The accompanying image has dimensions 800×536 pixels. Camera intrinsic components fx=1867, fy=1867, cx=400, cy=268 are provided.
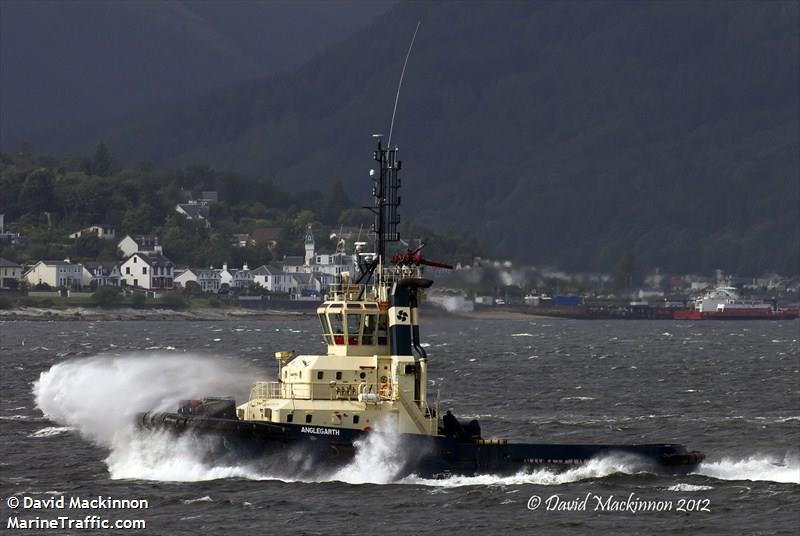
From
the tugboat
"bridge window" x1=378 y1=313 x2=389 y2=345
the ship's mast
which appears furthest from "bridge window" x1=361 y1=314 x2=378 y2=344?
the ship's mast

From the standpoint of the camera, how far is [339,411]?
52.9m

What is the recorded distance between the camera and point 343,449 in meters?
52.4

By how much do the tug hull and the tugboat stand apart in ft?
0.09

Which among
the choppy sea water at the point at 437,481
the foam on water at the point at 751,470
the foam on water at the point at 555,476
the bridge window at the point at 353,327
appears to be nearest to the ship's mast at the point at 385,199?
the bridge window at the point at 353,327

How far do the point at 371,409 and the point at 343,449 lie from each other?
1.44 meters

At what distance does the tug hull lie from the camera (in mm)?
52188

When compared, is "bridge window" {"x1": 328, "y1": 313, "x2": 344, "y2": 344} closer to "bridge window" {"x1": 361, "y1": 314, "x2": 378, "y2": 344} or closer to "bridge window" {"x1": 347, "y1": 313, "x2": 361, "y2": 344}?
"bridge window" {"x1": 347, "y1": 313, "x2": 361, "y2": 344}

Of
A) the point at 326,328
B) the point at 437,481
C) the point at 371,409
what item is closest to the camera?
the point at 371,409

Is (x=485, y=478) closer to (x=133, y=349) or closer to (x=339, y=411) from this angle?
(x=339, y=411)

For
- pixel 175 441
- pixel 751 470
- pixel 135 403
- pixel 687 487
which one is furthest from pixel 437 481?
pixel 135 403

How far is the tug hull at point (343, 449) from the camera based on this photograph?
5219 centimetres

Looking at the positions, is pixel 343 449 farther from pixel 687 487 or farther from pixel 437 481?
pixel 687 487

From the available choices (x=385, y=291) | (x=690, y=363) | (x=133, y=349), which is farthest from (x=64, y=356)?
Answer: (x=385, y=291)

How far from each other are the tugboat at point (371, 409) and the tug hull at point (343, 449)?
0.03m
